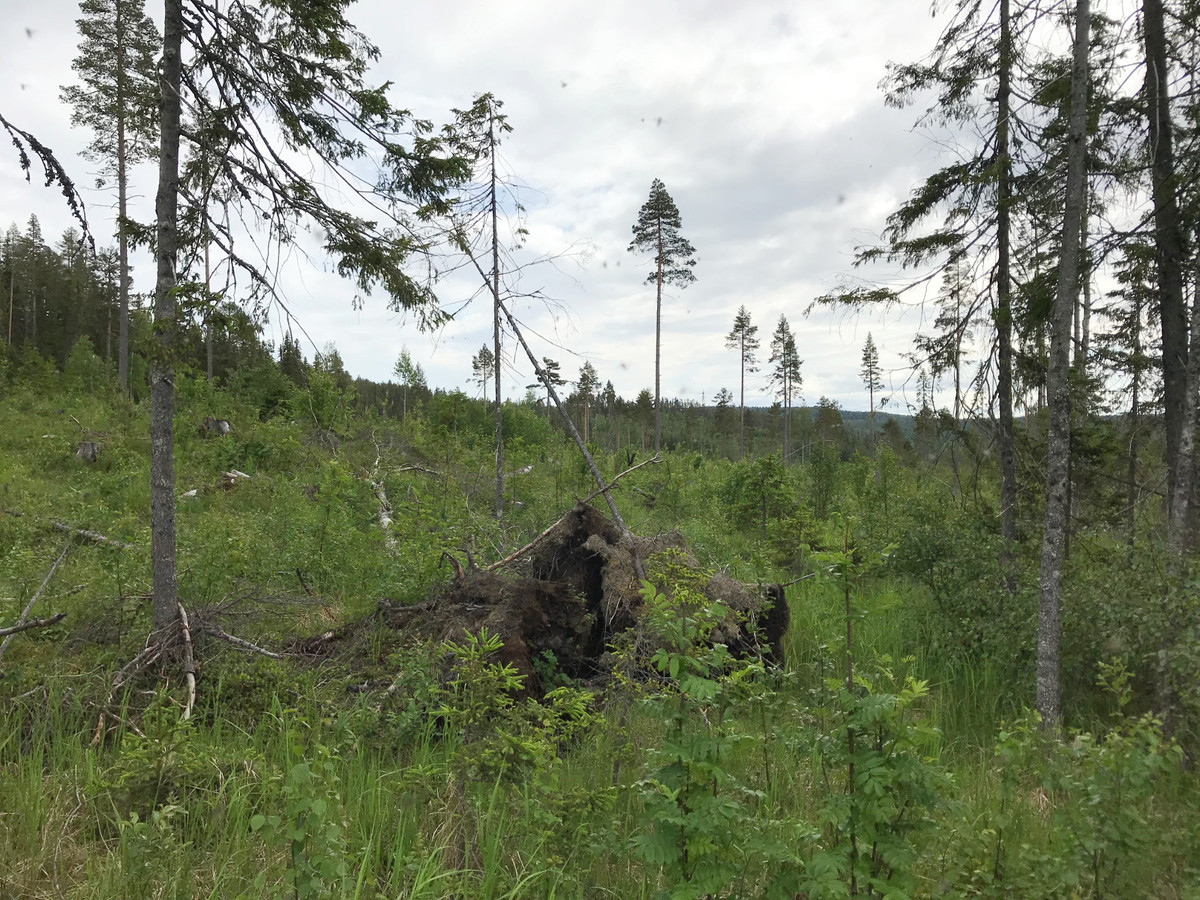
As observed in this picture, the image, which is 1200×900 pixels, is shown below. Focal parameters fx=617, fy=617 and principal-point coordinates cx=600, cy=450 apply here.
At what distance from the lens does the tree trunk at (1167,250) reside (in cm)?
646

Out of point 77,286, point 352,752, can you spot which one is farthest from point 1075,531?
point 77,286

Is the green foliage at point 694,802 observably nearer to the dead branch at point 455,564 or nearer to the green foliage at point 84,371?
the dead branch at point 455,564

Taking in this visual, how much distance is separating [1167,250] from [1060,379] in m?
4.02

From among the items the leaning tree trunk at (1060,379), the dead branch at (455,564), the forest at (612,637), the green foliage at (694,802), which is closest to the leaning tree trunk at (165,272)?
the forest at (612,637)

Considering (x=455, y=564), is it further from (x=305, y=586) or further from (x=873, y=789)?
(x=873, y=789)

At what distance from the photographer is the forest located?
96.7 inches

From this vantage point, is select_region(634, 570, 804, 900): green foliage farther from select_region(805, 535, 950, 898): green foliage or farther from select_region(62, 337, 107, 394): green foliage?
select_region(62, 337, 107, 394): green foliage

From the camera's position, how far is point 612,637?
18.5 ft

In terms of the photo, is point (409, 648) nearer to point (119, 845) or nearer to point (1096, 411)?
point (119, 845)

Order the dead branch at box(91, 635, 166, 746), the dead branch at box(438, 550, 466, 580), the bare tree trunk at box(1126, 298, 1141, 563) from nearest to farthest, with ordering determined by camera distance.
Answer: the dead branch at box(91, 635, 166, 746), the dead branch at box(438, 550, 466, 580), the bare tree trunk at box(1126, 298, 1141, 563)

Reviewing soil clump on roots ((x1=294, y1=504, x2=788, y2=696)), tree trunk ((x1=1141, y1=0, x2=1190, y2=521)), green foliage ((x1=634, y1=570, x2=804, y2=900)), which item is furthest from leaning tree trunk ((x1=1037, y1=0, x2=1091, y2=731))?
green foliage ((x1=634, y1=570, x2=804, y2=900))

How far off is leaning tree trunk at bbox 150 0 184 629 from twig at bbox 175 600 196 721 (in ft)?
0.31

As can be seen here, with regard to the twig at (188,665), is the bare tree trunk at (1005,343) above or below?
above

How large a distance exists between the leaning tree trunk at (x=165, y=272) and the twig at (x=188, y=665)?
9 cm
